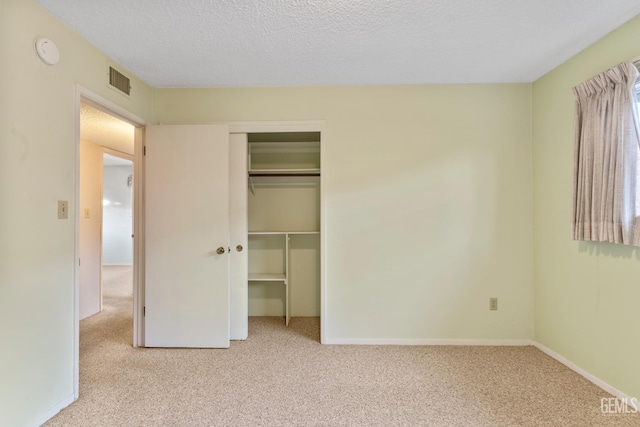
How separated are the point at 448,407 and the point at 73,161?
2.86 meters

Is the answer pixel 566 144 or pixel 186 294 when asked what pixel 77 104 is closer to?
pixel 186 294

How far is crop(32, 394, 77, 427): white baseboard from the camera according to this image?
67.5 inches

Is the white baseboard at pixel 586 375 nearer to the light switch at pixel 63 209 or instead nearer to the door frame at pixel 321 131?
the door frame at pixel 321 131

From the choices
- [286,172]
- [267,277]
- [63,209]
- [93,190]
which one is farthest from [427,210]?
[93,190]

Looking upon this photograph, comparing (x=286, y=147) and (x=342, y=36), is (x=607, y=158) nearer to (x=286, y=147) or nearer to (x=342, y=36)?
(x=342, y=36)

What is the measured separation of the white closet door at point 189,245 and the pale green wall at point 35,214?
76cm

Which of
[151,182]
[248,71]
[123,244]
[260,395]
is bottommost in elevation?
[260,395]

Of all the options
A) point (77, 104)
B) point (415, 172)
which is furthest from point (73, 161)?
point (415, 172)

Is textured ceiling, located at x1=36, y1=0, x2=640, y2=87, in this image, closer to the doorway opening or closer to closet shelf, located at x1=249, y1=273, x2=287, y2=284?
the doorway opening

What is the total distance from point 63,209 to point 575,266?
142 inches

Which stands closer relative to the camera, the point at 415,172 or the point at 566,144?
the point at 566,144

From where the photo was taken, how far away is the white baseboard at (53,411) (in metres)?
1.71

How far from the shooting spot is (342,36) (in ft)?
6.61

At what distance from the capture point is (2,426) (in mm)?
1529
